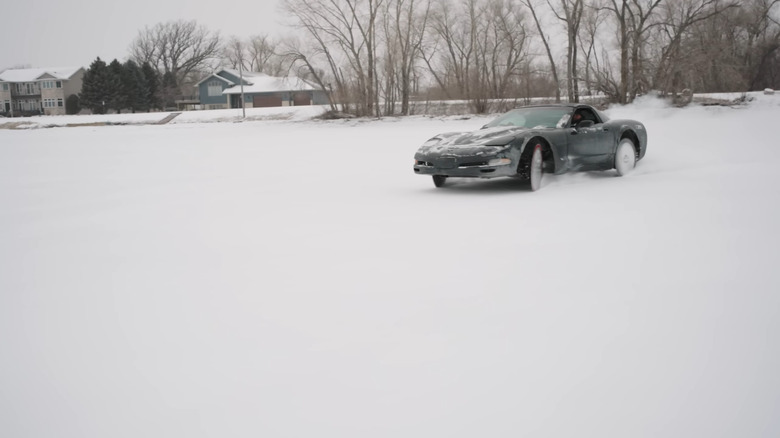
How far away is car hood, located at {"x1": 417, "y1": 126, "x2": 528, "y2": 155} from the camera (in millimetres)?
9133

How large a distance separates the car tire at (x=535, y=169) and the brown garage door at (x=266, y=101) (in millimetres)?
63649

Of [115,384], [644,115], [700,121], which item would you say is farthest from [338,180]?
[644,115]

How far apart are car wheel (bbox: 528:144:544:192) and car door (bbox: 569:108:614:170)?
76cm

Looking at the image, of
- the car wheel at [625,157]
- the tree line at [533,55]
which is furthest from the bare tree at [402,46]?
the car wheel at [625,157]

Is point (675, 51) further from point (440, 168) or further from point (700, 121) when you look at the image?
point (440, 168)

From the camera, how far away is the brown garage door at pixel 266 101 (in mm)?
70625

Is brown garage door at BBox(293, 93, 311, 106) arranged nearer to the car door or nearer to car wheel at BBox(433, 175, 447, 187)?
car wheel at BBox(433, 175, 447, 187)

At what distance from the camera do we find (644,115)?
23.2m

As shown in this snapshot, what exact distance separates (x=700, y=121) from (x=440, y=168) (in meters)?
13.7

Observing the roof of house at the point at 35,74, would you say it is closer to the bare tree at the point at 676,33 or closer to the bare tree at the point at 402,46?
the bare tree at the point at 402,46

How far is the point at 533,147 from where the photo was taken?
9438mm

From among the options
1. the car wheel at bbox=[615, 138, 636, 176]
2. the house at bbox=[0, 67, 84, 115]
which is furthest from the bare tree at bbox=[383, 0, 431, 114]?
the house at bbox=[0, 67, 84, 115]

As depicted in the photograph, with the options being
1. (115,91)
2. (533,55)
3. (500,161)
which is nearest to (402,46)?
(533,55)

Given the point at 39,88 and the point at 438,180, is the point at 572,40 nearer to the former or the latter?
the point at 438,180
